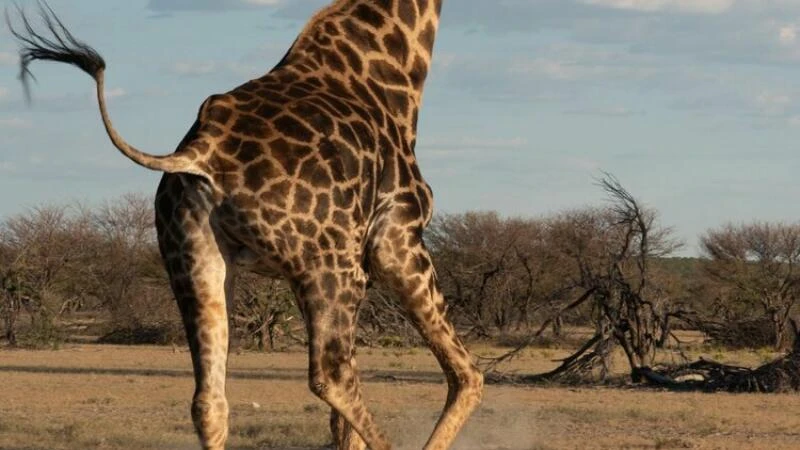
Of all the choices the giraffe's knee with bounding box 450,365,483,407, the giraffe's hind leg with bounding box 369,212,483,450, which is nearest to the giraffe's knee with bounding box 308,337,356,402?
the giraffe's hind leg with bounding box 369,212,483,450

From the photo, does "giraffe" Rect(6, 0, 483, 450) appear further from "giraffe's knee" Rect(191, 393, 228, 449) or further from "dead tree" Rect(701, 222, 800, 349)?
"dead tree" Rect(701, 222, 800, 349)

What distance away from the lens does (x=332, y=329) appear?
6301 mm

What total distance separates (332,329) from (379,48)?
1.78 meters

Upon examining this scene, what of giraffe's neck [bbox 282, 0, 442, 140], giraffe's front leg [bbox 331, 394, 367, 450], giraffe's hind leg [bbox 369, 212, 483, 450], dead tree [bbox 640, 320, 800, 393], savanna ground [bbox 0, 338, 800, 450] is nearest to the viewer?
giraffe's hind leg [bbox 369, 212, 483, 450]

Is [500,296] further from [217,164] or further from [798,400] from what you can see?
[217,164]

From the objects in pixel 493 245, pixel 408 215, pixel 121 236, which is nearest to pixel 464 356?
pixel 408 215

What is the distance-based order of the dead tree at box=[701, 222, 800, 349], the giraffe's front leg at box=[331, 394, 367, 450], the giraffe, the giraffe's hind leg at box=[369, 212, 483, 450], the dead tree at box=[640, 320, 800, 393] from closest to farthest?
1. the giraffe
2. the giraffe's hind leg at box=[369, 212, 483, 450]
3. the giraffe's front leg at box=[331, 394, 367, 450]
4. the dead tree at box=[640, 320, 800, 393]
5. the dead tree at box=[701, 222, 800, 349]

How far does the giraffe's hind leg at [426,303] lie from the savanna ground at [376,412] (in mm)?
2961

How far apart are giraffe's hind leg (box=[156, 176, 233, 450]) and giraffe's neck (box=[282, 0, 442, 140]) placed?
1.30 meters

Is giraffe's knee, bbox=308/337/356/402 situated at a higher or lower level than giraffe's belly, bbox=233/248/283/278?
lower

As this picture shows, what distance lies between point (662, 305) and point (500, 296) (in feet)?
49.4

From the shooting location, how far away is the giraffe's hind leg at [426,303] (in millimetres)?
6777

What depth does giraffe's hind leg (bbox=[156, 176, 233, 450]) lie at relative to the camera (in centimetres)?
624

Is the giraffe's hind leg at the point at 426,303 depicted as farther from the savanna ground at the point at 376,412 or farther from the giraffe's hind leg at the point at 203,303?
the savanna ground at the point at 376,412
